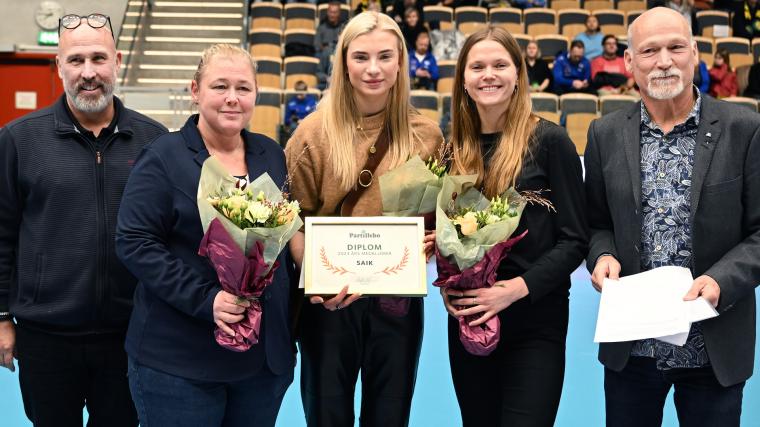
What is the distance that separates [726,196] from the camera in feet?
8.20

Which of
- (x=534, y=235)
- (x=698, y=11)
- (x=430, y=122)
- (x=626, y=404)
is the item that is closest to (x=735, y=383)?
(x=626, y=404)

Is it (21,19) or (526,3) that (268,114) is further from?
(21,19)

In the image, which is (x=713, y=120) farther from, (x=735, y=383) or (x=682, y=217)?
(x=735, y=383)


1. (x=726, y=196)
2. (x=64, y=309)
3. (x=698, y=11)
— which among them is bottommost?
(x=64, y=309)

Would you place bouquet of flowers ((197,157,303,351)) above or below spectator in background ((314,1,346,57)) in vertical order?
below

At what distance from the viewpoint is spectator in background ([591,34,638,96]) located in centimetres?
1180

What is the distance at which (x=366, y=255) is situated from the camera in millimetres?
2512

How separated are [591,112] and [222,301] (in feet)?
31.0

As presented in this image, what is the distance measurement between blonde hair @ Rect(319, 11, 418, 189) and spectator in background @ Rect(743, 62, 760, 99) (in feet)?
34.3

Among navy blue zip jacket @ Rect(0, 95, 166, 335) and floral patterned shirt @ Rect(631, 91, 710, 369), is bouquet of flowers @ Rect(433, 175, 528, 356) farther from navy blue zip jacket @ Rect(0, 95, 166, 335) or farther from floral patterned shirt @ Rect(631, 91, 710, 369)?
navy blue zip jacket @ Rect(0, 95, 166, 335)

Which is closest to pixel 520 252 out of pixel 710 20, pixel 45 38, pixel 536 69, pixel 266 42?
pixel 536 69

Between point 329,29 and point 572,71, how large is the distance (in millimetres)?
3440

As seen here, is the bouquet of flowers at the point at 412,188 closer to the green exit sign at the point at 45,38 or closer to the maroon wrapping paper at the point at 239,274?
the maroon wrapping paper at the point at 239,274

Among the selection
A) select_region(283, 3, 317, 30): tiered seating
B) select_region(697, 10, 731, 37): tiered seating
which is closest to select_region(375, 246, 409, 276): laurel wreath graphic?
select_region(283, 3, 317, 30): tiered seating
